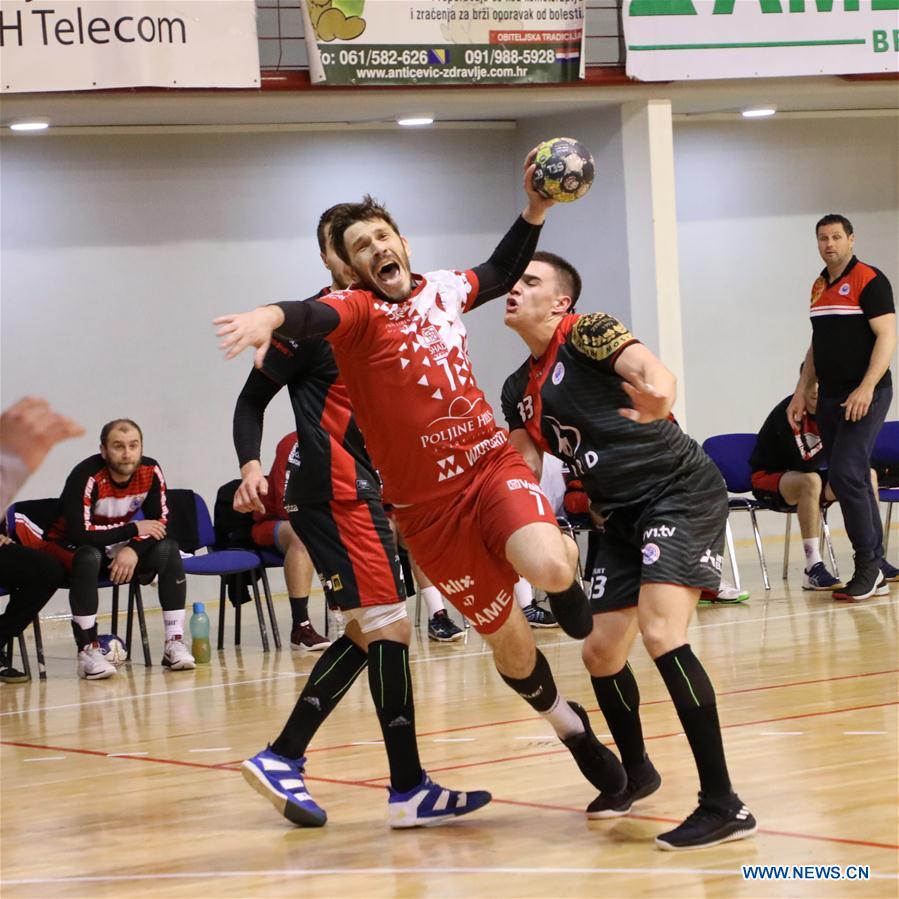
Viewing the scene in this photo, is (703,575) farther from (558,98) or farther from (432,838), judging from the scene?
(558,98)

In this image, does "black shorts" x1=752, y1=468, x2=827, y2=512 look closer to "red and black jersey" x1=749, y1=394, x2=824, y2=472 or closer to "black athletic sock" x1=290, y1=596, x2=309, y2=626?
"red and black jersey" x1=749, y1=394, x2=824, y2=472

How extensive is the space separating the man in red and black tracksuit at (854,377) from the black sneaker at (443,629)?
90.2 inches

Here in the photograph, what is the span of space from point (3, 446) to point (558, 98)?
8828 mm

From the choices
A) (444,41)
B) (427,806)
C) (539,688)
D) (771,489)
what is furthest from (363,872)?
(444,41)

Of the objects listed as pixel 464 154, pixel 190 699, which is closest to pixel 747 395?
pixel 464 154

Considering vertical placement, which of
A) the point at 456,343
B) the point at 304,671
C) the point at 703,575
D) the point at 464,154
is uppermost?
the point at 464,154

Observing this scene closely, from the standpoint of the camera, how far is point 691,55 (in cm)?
1034

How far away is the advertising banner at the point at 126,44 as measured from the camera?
359 inches

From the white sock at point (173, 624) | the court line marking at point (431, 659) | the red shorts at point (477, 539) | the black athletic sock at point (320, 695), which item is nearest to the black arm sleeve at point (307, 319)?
the red shorts at point (477, 539)

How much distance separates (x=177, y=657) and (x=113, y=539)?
734mm

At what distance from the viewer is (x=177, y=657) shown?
8.15 metres

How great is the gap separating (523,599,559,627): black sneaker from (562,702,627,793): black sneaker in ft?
15.1

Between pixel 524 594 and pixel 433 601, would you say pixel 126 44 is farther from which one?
→ pixel 524 594

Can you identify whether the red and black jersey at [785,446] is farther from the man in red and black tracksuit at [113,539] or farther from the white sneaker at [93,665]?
the white sneaker at [93,665]
